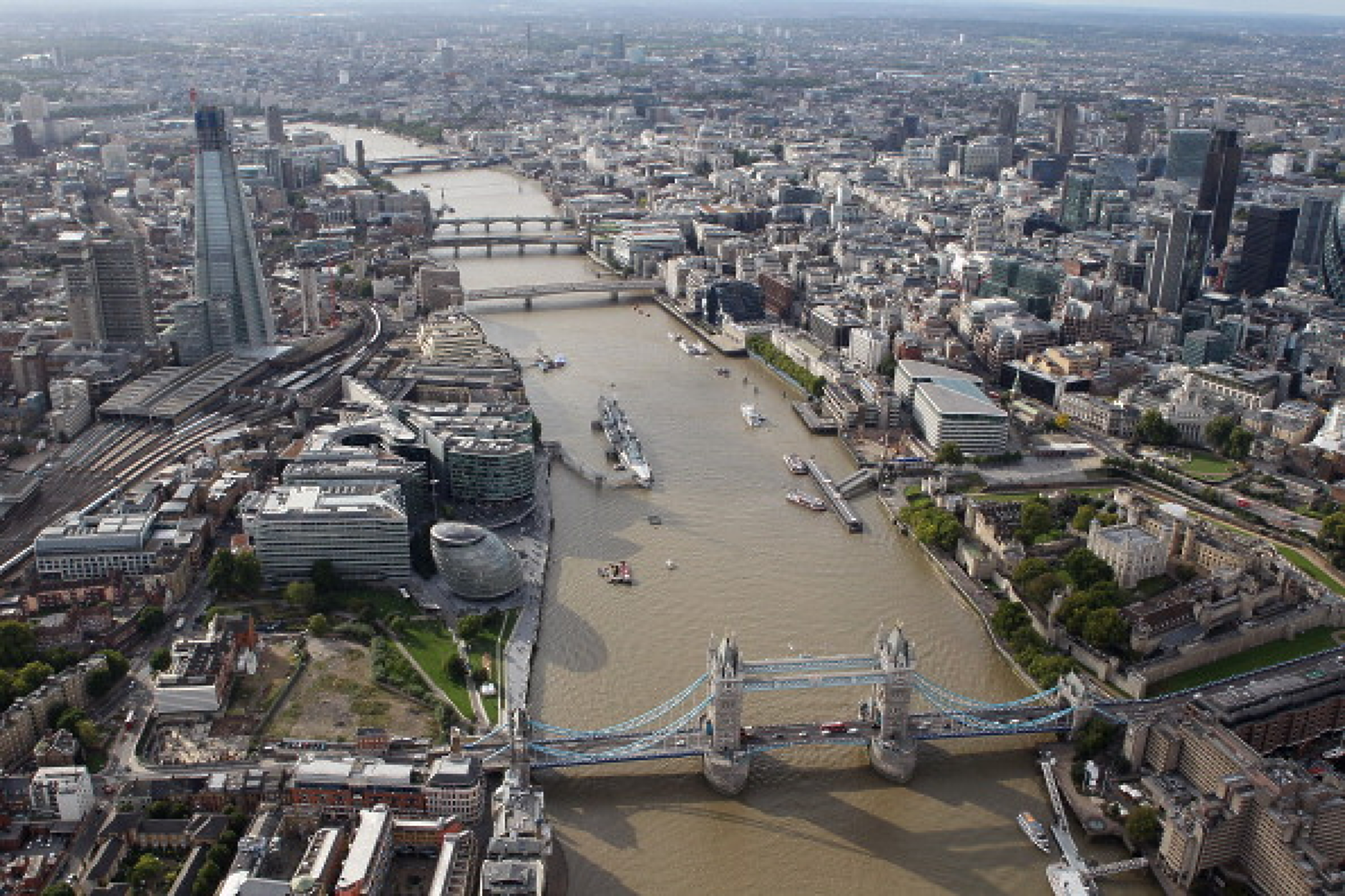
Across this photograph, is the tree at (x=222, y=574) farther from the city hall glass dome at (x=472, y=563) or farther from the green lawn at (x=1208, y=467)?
the green lawn at (x=1208, y=467)

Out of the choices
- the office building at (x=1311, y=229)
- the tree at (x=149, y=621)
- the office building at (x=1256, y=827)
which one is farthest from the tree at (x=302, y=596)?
the office building at (x=1311, y=229)

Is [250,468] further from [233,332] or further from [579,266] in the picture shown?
[579,266]

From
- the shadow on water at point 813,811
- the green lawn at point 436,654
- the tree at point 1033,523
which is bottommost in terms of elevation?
the shadow on water at point 813,811

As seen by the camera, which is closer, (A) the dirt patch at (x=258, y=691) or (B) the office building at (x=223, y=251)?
(A) the dirt patch at (x=258, y=691)

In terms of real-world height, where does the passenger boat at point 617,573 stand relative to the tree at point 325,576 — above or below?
below

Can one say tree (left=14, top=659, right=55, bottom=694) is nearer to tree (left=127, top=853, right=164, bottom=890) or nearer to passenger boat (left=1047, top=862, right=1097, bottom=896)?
tree (left=127, top=853, right=164, bottom=890)

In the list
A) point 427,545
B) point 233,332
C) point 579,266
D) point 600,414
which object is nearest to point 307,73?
point 579,266

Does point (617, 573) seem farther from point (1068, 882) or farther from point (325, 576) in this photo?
point (1068, 882)

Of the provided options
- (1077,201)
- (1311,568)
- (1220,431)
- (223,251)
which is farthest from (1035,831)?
(1077,201)
